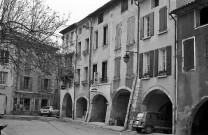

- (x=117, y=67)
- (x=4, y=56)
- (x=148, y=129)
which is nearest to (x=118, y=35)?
(x=117, y=67)

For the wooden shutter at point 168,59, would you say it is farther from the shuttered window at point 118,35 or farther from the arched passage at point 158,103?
the shuttered window at point 118,35

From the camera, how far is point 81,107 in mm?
40781

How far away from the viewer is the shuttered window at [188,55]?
22.2 metres

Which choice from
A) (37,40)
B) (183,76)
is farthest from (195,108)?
(37,40)

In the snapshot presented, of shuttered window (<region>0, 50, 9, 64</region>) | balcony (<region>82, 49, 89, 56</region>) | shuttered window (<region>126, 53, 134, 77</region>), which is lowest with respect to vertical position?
shuttered window (<region>0, 50, 9, 64</region>)

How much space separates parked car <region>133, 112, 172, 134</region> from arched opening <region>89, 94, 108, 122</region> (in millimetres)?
10992

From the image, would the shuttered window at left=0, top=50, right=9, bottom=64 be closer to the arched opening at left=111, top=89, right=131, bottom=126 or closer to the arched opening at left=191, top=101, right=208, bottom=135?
the arched opening at left=191, top=101, right=208, bottom=135

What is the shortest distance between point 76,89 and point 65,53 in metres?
26.3

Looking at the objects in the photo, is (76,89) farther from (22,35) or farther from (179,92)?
(22,35)

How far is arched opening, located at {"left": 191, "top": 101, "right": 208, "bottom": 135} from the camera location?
22281 millimetres

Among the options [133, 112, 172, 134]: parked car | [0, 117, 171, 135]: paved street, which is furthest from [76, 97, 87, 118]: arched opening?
[133, 112, 172, 134]: parked car

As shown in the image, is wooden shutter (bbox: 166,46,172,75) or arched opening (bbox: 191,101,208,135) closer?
arched opening (bbox: 191,101,208,135)

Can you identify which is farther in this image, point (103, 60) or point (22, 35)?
point (103, 60)

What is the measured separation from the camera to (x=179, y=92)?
76.2ft
